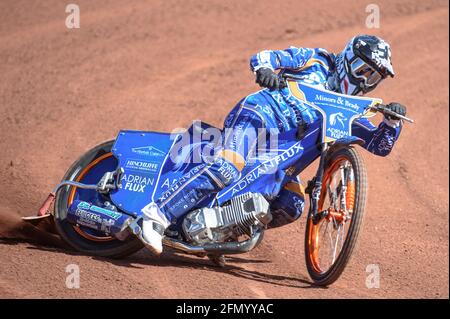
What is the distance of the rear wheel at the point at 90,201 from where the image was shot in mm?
6500

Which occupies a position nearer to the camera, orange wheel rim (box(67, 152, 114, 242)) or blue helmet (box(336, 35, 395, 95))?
blue helmet (box(336, 35, 395, 95))

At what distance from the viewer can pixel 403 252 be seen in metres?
7.81

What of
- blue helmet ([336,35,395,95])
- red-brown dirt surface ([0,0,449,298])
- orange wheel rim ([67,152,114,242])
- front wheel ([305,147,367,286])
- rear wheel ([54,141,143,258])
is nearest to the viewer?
front wheel ([305,147,367,286])

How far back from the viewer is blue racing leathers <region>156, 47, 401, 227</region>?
6.24 meters

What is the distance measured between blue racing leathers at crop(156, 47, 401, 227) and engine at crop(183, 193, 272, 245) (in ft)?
0.41

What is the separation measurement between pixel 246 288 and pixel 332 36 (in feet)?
26.6

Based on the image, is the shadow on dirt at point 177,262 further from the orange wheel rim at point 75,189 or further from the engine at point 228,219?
the engine at point 228,219

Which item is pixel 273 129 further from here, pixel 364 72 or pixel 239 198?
pixel 364 72

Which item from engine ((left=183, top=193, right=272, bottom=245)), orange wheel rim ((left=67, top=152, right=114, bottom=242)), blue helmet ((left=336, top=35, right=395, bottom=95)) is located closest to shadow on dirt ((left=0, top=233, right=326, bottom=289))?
orange wheel rim ((left=67, top=152, right=114, bottom=242))

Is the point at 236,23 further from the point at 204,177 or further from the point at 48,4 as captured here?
the point at 204,177

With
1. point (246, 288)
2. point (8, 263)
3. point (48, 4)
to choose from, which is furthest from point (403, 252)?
point (48, 4)

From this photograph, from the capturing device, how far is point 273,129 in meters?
6.38

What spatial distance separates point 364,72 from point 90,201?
2500mm

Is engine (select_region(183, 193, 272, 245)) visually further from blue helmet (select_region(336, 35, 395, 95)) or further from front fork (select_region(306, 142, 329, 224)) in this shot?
blue helmet (select_region(336, 35, 395, 95))
